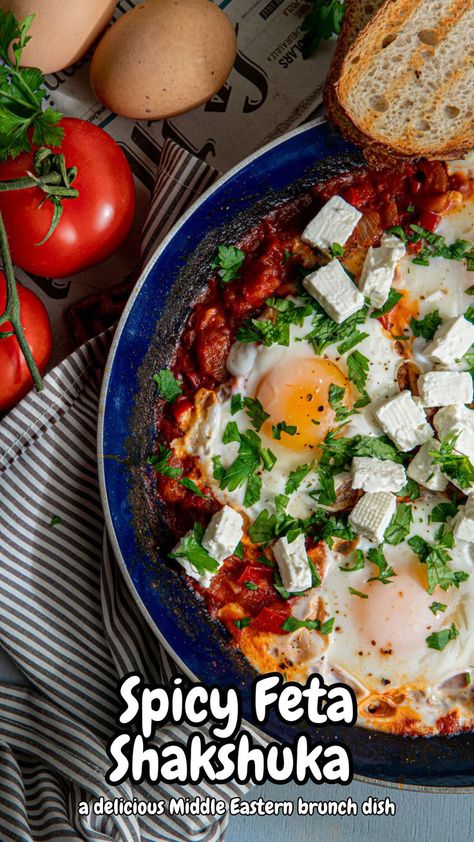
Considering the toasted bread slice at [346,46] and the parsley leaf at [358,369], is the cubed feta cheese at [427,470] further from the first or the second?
the toasted bread slice at [346,46]

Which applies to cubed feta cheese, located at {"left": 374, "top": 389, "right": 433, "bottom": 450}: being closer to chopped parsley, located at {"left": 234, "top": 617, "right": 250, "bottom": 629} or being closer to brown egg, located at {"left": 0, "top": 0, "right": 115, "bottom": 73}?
chopped parsley, located at {"left": 234, "top": 617, "right": 250, "bottom": 629}

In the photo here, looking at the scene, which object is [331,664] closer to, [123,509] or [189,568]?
[189,568]

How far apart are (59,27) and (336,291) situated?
1.53 metres

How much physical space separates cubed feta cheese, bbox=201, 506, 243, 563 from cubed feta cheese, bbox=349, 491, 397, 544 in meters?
0.45

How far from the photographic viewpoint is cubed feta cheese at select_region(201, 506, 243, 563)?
295 centimetres

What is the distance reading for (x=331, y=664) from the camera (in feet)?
10.3

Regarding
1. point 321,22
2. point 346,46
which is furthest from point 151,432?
point 321,22

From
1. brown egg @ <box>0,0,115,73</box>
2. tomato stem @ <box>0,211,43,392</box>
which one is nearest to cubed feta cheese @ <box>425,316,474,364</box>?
tomato stem @ <box>0,211,43,392</box>

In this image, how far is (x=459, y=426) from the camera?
2.96 meters

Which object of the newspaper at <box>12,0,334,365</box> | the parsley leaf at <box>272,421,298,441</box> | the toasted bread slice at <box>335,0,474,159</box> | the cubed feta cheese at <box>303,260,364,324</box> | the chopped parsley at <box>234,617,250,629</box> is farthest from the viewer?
the newspaper at <box>12,0,334,365</box>

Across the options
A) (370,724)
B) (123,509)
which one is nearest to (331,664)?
(370,724)

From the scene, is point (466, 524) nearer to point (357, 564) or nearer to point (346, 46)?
point (357, 564)

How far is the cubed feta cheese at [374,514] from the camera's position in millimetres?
2971

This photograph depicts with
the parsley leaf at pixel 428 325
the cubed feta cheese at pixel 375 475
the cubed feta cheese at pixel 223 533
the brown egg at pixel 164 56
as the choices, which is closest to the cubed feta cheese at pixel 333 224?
the parsley leaf at pixel 428 325
